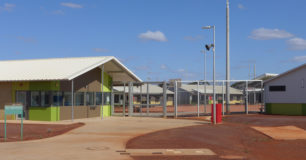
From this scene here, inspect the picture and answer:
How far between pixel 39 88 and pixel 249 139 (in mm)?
16192

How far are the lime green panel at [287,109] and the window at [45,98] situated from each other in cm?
1987

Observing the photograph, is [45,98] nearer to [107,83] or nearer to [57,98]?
[57,98]

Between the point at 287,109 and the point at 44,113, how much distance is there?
68.1ft

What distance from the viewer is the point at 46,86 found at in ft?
92.3

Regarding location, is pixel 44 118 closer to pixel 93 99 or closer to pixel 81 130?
pixel 93 99

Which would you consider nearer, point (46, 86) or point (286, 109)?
point (46, 86)

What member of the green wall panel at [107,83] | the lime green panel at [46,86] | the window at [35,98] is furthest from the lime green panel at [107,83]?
the window at [35,98]

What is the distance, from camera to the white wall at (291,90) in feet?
109

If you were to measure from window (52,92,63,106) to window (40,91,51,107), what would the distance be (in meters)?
0.35

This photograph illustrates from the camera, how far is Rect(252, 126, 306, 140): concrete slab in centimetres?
2008

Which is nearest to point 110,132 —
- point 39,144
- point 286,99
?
point 39,144

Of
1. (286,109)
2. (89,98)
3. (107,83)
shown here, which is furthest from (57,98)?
(286,109)

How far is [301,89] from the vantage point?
109 feet

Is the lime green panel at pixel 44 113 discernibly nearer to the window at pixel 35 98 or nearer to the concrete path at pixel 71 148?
the window at pixel 35 98
